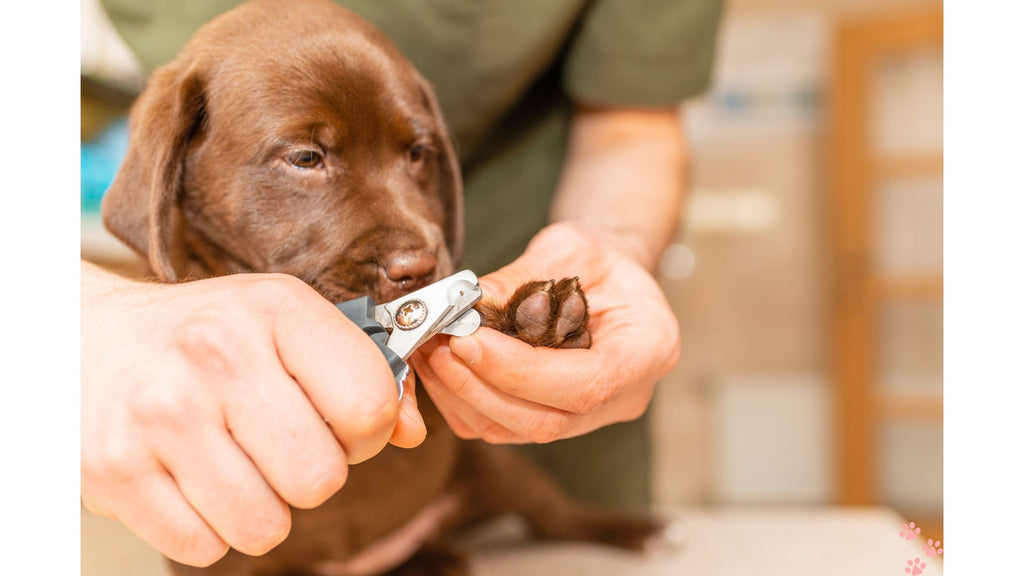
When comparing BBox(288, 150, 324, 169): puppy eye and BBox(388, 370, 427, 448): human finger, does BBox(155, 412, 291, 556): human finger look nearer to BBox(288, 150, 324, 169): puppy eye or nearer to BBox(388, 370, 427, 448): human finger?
BBox(388, 370, 427, 448): human finger

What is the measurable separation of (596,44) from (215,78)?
49 centimetres

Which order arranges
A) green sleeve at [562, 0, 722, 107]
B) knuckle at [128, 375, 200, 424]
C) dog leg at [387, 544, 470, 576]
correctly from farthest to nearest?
green sleeve at [562, 0, 722, 107] < dog leg at [387, 544, 470, 576] < knuckle at [128, 375, 200, 424]

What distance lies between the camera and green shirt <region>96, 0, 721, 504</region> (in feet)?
2.73

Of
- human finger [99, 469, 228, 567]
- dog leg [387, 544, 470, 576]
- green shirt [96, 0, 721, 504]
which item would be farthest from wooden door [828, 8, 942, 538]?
human finger [99, 469, 228, 567]

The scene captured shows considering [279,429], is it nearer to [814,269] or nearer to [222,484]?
[222,484]

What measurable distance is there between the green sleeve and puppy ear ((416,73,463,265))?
0.25m

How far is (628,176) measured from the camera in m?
0.90

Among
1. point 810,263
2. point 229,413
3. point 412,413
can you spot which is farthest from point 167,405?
point 810,263

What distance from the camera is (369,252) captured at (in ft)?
1.88

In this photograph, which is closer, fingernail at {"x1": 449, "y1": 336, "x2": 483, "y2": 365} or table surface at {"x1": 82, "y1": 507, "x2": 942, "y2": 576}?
fingernail at {"x1": 449, "y1": 336, "x2": 483, "y2": 365}

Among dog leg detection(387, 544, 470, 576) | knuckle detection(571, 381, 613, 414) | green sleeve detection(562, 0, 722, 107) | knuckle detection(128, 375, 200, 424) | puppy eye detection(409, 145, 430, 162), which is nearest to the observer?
knuckle detection(128, 375, 200, 424)

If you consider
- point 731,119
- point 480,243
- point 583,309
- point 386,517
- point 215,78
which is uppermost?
point 215,78
